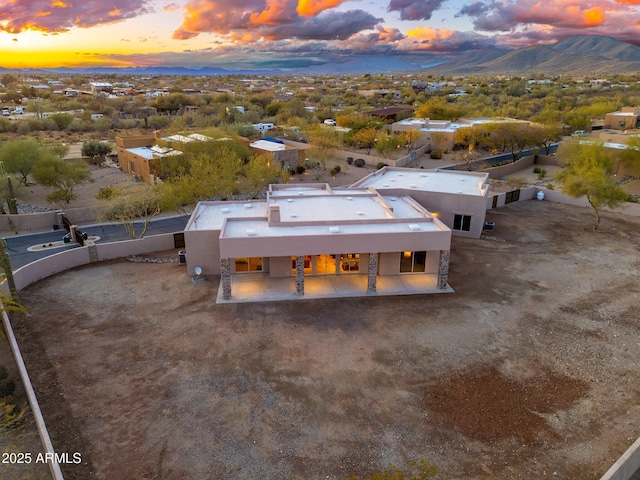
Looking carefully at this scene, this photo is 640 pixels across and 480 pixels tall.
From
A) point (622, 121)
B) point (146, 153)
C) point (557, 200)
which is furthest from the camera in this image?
point (622, 121)

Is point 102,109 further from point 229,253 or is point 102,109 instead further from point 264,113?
point 229,253

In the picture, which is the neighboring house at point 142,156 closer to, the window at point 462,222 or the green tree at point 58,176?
the green tree at point 58,176

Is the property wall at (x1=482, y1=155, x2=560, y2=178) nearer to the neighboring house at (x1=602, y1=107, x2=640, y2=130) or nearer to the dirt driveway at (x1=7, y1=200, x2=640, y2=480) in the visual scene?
the neighboring house at (x1=602, y1=107, x2=640, y2=130)

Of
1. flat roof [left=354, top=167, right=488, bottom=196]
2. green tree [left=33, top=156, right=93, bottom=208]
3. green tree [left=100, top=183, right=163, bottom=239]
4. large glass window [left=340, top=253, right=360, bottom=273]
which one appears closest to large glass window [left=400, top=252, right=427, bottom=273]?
large glass window [left=340, top=253, right=360, bottom=273]

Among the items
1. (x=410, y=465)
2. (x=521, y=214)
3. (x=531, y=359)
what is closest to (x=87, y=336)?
(x=410, y=465)

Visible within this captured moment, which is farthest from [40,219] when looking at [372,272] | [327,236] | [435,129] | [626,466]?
[435,129]

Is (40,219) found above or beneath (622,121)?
beneath

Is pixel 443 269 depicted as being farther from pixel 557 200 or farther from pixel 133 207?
pixel 557 200

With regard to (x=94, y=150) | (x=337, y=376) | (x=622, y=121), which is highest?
(x=622, y=121)

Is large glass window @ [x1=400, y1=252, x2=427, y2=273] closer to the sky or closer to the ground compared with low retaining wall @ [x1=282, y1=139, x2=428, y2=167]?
closer to the sky
